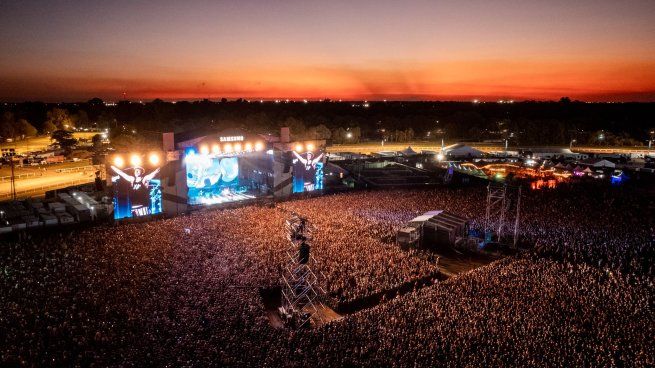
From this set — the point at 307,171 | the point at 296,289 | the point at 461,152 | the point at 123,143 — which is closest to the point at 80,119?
the point at 123,143

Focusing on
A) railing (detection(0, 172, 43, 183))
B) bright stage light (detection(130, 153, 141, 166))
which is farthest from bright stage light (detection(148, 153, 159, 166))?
railing (detection(0, 172, 43, 183))

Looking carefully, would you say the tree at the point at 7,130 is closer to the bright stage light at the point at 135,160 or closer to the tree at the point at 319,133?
the tree at the point at 319,133

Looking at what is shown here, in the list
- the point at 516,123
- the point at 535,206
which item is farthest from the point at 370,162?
the point at 516,123

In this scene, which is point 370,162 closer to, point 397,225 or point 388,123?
point 397,225

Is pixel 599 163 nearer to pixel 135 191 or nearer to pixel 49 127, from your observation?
pixel 135 191

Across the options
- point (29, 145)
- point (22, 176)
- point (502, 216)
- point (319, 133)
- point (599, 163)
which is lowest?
point (22, 176)

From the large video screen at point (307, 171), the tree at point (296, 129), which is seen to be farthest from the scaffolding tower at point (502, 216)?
the tree at point (296, 129)

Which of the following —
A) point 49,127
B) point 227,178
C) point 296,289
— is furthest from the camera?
point 49,127
